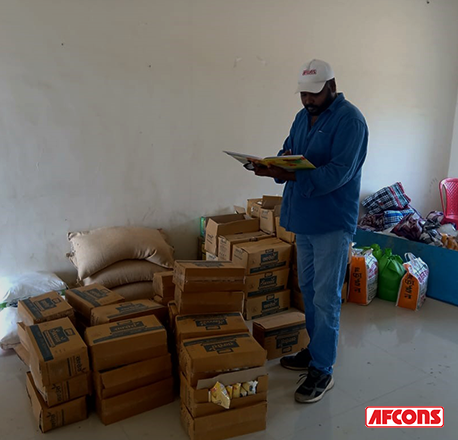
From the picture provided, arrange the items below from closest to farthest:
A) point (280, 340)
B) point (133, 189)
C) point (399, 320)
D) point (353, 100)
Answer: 1. point (280, 340)
2. point (399, 320)
3. point (133, 189)
4. point (353, 100)

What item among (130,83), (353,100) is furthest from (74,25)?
(353,100)

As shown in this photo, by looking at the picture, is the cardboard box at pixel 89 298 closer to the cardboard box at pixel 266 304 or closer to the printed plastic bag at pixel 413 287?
the cardboard box at pixel 266 304

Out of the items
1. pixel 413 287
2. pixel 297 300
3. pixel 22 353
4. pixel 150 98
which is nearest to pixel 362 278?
pixel 413 287

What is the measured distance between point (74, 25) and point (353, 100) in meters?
2.71

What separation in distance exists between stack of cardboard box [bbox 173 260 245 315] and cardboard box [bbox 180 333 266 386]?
8.6 inches

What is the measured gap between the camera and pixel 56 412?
5.82 ft

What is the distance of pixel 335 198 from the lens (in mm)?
1921

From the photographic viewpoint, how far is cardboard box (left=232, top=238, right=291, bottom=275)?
2824mm

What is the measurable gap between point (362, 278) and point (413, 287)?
367 millimetres

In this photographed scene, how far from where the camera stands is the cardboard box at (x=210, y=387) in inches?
65.7

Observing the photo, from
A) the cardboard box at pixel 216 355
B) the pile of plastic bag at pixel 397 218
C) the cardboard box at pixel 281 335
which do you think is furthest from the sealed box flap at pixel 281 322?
the pile of plastic bag at pixel 397 218

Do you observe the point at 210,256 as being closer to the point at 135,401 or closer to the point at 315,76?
the point at 135,401

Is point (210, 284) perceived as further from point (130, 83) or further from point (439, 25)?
point (439, 25)

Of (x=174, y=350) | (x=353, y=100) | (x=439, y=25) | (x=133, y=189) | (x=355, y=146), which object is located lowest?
(x=174, y=350)
